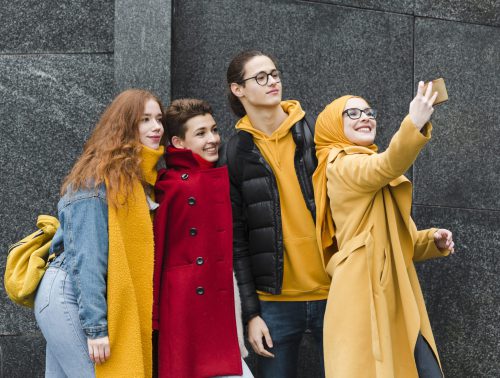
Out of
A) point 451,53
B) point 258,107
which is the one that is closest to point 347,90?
A: point 451,53

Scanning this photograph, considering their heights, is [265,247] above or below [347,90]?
below

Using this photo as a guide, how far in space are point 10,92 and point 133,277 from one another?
213 centimetres

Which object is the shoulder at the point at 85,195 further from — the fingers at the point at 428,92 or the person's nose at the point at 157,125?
the fingers at the point at 428,92

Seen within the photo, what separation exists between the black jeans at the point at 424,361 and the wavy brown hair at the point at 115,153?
5.21 ft

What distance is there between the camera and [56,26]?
233 inches

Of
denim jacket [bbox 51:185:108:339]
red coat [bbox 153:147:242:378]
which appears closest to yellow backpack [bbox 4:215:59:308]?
denim jacket [bbox 51:185:108:339]

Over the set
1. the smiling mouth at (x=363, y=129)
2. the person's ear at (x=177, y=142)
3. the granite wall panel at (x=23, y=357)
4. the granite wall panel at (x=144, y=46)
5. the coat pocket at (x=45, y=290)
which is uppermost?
the granite wall panel at (x=144, y=46)

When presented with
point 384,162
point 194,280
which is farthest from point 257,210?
point 384,162

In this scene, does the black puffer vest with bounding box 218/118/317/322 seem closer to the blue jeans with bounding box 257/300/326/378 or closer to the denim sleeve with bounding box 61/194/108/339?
the blue jeans with bounding box 257/300/326/378

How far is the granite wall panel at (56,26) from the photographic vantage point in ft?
19.3

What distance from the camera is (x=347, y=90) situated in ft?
19.4

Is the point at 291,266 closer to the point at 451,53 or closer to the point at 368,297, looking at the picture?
the point at 368,297

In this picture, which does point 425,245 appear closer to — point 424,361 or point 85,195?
point 424,361

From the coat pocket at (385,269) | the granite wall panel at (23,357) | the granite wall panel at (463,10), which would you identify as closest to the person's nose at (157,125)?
the coat pocket at (385,269)
